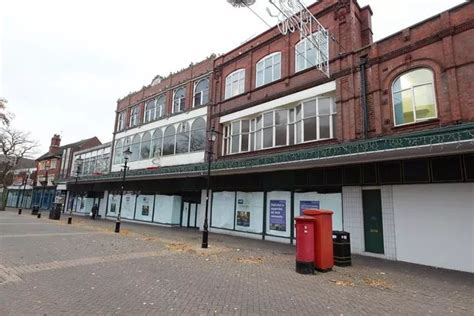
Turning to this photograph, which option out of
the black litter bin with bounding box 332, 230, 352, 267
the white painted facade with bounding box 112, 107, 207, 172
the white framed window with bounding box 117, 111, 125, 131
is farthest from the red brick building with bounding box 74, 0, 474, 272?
the white framed window with bounding box 117, 111, 125, 131

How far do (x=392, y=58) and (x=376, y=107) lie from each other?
2105 mm

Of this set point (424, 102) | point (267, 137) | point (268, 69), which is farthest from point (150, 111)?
point (424, 102)

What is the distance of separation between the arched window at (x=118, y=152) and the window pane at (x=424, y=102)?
85.2 feet

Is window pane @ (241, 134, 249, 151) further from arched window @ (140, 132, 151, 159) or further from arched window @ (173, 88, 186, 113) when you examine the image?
arched window @ (140, 132, 151, 159)

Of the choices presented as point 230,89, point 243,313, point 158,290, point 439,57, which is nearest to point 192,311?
point 243,313

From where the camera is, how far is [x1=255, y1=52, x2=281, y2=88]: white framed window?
687 inches

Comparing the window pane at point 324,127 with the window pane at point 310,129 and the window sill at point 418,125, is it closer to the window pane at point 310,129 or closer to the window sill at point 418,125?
the window pane at point 310,129

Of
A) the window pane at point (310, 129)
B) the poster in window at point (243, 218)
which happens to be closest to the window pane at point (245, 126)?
the window pane at point (310, 129)

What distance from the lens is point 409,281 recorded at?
7832 millimetres

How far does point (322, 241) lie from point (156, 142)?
777 inches

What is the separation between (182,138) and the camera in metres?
22.9

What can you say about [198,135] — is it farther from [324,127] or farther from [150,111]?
[324,127]

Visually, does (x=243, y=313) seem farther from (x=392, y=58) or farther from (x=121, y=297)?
(x=392, y=58)

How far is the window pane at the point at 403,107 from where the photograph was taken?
1172 cm
